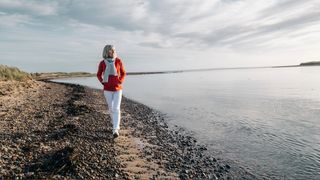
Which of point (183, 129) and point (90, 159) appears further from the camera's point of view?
point (183, 129)

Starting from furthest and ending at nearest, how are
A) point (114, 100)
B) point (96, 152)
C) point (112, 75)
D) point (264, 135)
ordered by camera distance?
1. point (264, 135)
2. point (114, 100)
3. point (112, 75)
4. point (96, 152)

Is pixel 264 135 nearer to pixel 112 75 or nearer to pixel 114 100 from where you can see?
pixel 114 100

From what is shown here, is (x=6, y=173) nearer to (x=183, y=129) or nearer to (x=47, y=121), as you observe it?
(x=47, y=121)

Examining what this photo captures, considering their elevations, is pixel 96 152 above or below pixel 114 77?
below

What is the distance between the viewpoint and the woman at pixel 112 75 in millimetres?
12402

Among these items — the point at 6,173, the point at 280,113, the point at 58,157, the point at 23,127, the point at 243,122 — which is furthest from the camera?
the point at 280,113

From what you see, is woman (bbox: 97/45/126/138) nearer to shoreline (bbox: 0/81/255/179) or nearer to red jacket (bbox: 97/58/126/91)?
red jacket (bbox: 97/58/126/91)

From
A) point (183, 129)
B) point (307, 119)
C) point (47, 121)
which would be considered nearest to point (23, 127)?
point (47, 121)

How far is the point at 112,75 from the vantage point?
41.4ft

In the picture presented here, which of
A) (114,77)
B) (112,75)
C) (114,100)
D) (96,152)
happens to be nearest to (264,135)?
(114,100)

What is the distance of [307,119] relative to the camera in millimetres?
23125

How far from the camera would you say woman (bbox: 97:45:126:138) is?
1240 centimetres

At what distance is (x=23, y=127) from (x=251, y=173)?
34.9 feet

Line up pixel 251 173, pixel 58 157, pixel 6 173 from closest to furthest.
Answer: pixel 6 173 < pixel 58 157 < pixel 251 173
